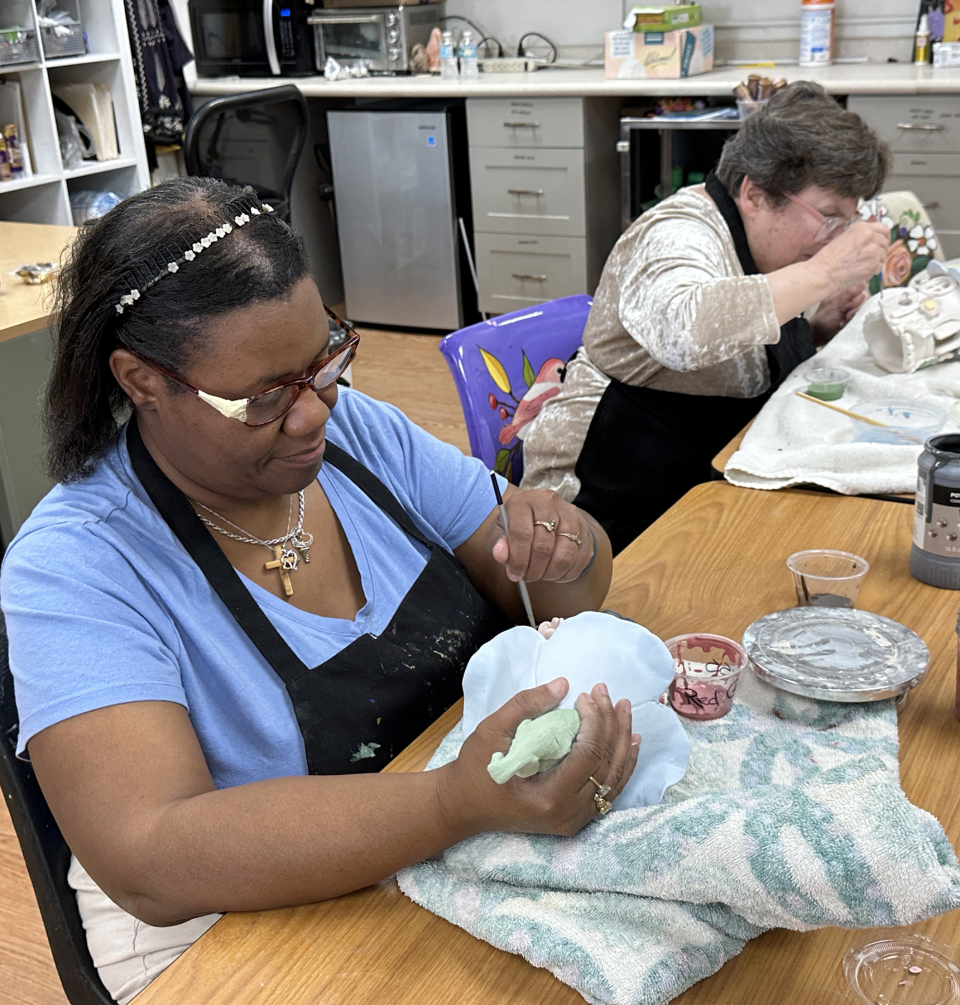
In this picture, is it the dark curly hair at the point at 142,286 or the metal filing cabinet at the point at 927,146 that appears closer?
the dark curly hair at the point at 142,286

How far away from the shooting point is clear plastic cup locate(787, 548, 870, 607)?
1.26m

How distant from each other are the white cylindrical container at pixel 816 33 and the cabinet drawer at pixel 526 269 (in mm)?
1123

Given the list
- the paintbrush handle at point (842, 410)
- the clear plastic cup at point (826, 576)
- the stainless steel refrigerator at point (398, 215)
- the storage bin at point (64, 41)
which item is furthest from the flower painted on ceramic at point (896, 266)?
the storage bin at point (64, 41)

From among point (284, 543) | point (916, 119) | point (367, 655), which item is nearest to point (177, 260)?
point (284, 543)

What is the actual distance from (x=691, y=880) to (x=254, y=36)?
4.98m

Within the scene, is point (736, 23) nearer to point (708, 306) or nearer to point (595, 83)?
point (595, 83)

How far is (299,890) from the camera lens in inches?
33.5

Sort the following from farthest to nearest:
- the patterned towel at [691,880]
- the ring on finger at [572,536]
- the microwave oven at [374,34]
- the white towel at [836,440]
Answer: the microwave oven at [374,34]
the white towel at [836,440]
the ring on finger at [572,536]
the patterned towel at [691,880]

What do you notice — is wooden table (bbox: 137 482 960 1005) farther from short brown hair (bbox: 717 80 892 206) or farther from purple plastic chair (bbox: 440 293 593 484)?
short brown hair (bbox: 717 80 892 206)

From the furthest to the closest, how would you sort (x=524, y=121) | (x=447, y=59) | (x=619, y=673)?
(x=447, y=59) < (x=524, y=121) < (x=619, y=673)

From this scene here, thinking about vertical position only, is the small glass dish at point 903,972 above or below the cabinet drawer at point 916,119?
below

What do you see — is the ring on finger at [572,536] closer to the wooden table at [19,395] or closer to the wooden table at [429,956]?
the wooden table at [429,956]

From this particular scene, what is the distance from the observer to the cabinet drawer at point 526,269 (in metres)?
4.54

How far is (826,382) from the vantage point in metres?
1.82
